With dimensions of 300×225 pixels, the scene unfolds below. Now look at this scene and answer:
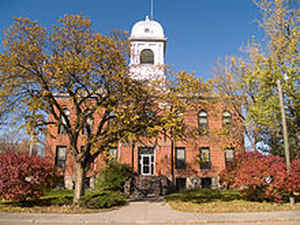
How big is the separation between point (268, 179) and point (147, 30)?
19.9 meters

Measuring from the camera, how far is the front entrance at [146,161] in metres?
23.7

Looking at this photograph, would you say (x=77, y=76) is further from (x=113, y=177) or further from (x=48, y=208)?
(x=113, y=177)

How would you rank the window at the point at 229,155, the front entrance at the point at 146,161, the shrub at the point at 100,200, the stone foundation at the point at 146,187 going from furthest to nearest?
the window at the point at 229,155, the front entrance at the point at 146,161, the stone foundation at the point at 146,187, the shrub at the point at 100,200

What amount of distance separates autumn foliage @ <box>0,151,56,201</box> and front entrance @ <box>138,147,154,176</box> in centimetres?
1100

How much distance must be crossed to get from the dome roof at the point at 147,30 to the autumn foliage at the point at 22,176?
697 inches

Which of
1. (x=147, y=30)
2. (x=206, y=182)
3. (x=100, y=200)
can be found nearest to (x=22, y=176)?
(x=100, y=200)

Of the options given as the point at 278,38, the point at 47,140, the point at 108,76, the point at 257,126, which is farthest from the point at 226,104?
the point at 47,140

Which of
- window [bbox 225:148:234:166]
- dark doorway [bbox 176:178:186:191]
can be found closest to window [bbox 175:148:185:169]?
dark doorway [bbox 176:178:186:191]

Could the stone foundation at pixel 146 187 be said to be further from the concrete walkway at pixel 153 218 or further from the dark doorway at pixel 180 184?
the concrete walkway at pixel 153 218

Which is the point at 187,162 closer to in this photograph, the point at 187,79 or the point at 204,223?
A: the point at 187,79

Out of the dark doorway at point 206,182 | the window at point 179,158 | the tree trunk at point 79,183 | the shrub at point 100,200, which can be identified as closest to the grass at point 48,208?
the shrub at point 100,200

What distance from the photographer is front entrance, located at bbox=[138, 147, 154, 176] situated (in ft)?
77.7

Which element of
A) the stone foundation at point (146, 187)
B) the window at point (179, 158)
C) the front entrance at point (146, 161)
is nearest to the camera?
the stone foundation at point (146, 187)

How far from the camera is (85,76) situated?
39.5ft
